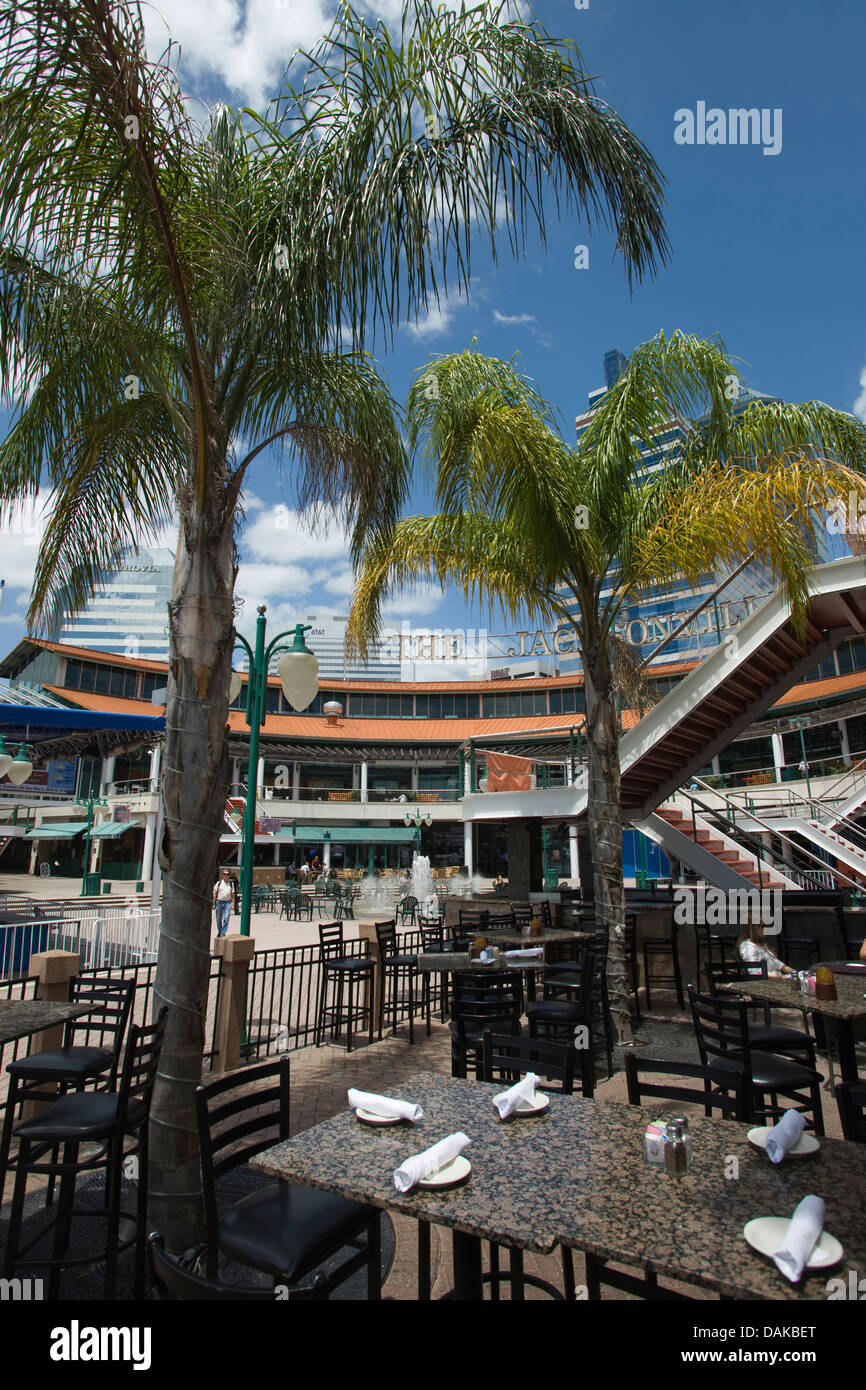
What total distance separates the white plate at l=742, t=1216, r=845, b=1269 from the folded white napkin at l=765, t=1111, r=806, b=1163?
0.49 metres

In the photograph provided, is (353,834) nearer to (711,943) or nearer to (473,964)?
(711,943)

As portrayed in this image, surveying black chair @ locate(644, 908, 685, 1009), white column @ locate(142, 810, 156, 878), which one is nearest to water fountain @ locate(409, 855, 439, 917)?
white column @ locate(142, 810, 156, 878)

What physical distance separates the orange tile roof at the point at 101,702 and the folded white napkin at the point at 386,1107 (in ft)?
131

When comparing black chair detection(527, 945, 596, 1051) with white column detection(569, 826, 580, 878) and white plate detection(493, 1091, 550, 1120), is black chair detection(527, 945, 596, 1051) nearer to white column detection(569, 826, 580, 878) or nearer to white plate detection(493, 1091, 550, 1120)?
white plate detection(493, 1091, 550, 1120)

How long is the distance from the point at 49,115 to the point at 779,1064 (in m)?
7.25

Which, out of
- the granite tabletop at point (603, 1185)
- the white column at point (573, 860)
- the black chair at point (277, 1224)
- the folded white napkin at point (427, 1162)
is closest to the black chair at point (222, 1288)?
the black chair at point (277, 1224)

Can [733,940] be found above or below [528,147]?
below

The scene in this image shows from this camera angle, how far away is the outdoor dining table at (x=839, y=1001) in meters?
4.83

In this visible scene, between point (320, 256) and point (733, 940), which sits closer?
point (320, 256)

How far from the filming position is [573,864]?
41.6 m

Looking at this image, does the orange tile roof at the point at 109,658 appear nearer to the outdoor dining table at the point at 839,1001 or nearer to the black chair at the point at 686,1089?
the outdoor dining table at the point at 839,1001

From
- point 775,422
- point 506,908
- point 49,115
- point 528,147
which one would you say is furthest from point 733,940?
point 49,115
